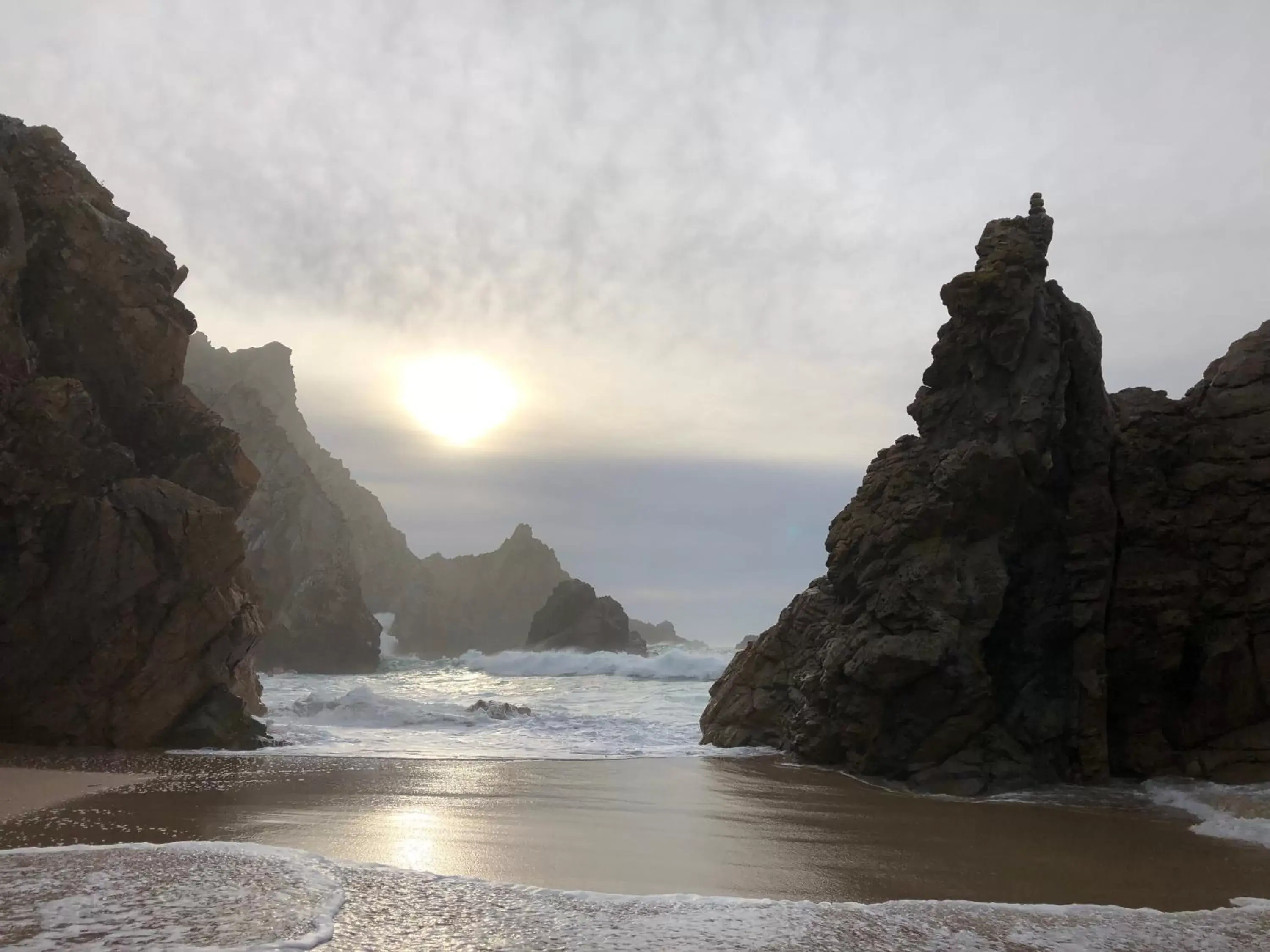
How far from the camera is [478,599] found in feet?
309

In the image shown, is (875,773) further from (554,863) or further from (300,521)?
(300,521)

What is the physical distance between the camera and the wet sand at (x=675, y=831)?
6871 millimetres

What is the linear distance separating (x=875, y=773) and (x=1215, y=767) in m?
4.86

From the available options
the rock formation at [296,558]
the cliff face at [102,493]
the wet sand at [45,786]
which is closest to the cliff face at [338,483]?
the rock formation at [296,558]

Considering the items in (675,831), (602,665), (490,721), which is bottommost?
(675,831)

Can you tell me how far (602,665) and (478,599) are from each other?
4578 centimetres

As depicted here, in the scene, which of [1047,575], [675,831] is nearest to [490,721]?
[675,831]

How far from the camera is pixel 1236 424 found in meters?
13.9

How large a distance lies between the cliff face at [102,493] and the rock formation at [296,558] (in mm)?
40850

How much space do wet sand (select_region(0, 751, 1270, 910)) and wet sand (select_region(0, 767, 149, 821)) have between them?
0.28m

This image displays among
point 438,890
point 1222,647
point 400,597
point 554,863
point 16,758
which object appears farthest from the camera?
point 400,597

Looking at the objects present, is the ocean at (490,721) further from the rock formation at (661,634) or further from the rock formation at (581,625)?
the rock formation at (661,634)

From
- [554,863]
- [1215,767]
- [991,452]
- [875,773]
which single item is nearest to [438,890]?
[554,863]

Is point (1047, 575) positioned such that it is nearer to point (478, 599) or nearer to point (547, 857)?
point (547, 857)
